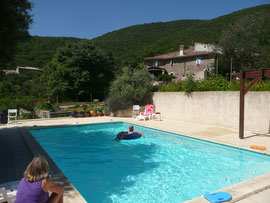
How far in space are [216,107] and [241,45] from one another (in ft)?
60.3

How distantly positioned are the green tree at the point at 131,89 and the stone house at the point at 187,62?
1672 cm

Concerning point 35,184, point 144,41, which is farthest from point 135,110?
point 144,41

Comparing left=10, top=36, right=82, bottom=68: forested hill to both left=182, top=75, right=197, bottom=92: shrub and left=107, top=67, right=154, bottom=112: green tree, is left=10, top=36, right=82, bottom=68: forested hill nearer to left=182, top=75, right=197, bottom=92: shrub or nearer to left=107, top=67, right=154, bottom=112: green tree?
left=107, top=67, right=154, bottom=112: green tree

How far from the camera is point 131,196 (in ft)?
16.8

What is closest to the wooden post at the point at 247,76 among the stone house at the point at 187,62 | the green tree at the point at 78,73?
the stone house at the point at 187,62

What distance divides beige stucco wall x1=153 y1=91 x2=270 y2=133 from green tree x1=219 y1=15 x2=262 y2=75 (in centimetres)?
1543

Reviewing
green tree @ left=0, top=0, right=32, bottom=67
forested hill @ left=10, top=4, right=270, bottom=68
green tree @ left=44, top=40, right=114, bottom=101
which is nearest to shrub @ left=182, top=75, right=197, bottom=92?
green tree @ left=0, top=0, right=32, bottom=67

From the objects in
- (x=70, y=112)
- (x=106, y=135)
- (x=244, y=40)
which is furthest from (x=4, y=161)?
(x=244, y=40)

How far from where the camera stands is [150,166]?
23.1 ft

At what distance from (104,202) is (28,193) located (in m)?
2.58

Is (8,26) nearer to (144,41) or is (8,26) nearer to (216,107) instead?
(216,107)

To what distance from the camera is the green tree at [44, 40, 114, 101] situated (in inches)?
1284

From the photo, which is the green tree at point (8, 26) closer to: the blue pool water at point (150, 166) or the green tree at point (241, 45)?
the blue pool water at point (150, 166)

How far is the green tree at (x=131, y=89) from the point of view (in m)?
16.4
